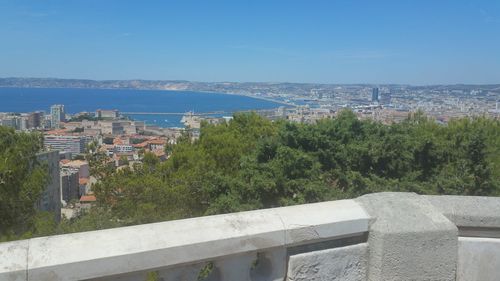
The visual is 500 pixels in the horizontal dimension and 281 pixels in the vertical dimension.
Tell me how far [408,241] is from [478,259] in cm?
61

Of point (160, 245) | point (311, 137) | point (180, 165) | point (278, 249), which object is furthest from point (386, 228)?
point (180, 165)

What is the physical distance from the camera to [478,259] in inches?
112

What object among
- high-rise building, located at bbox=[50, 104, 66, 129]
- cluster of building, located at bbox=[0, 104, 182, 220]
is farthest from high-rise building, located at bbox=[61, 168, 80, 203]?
high-rise building, located at bbox=[50, 104, 66, 129]

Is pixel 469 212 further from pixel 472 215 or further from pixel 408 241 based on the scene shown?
pixel 408 241

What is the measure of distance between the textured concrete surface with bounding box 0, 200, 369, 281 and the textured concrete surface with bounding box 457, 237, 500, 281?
76 cm

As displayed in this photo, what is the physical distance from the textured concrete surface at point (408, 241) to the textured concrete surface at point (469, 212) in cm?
11

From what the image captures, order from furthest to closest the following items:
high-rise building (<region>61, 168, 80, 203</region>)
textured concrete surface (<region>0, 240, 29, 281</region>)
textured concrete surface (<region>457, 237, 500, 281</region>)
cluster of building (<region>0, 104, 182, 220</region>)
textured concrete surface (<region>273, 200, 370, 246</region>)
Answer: high-rise building (<region>61, 168, 80, 203</region>), cluster of building (<region>0, 104, 182, 220</region>), textured concrete surface (<region>457, 237, 500, 281</region>), textured concrete surface (<region>273, 200, 370, 246</region>), textured concrete surface (<region>0, 240, 29, 281</region>)

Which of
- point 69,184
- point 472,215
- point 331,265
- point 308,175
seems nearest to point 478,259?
point 472,215

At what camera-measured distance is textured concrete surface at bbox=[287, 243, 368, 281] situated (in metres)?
2.38

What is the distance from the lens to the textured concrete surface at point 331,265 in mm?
2383

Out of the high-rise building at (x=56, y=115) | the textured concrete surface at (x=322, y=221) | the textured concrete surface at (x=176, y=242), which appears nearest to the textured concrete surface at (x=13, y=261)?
the textured concrete surface at (x=176, y=242)

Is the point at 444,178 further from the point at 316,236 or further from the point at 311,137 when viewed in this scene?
the point at 316,236

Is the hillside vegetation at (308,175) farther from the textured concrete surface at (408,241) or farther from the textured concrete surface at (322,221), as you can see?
the textured concrete surface at (322,221)

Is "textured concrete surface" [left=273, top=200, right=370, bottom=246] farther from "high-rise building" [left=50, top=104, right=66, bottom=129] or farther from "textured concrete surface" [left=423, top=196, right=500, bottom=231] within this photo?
"high-rise building" [left=50, top=104, right=66, bottom=129]
